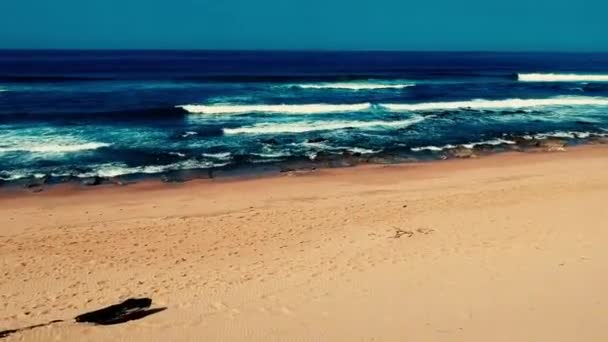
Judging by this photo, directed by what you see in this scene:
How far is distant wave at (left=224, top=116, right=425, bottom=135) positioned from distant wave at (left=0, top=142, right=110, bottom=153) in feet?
16.8

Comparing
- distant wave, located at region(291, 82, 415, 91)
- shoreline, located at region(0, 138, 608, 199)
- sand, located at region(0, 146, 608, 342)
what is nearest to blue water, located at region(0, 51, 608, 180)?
distant wave, located at region(291, 82, 415, 91)

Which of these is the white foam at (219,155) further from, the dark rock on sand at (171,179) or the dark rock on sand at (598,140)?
the dark rock on sand at (598,140)

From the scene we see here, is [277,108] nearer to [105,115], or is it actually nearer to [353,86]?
[105,115]

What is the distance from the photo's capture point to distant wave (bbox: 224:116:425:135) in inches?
880

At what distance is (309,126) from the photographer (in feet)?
77.8

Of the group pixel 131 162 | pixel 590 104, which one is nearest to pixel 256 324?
pixel 131 162

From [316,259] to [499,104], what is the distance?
26786 mm

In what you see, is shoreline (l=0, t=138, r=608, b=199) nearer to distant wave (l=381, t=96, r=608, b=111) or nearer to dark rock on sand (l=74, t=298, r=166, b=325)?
dark rock on sand (l=74, t=298, r=166, b=325)

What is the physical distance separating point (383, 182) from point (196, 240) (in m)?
6.28

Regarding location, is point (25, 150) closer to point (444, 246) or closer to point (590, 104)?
point (444, 246)

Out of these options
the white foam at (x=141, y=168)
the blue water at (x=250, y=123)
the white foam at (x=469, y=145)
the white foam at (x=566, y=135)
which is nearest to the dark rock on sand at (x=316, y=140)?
the blue water at (x=250, y=123)

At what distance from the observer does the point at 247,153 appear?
18109mm

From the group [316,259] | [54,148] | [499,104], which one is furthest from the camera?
[499,104]

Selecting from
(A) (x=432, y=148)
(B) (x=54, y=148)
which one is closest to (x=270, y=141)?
(A) (x=432, y=148)
